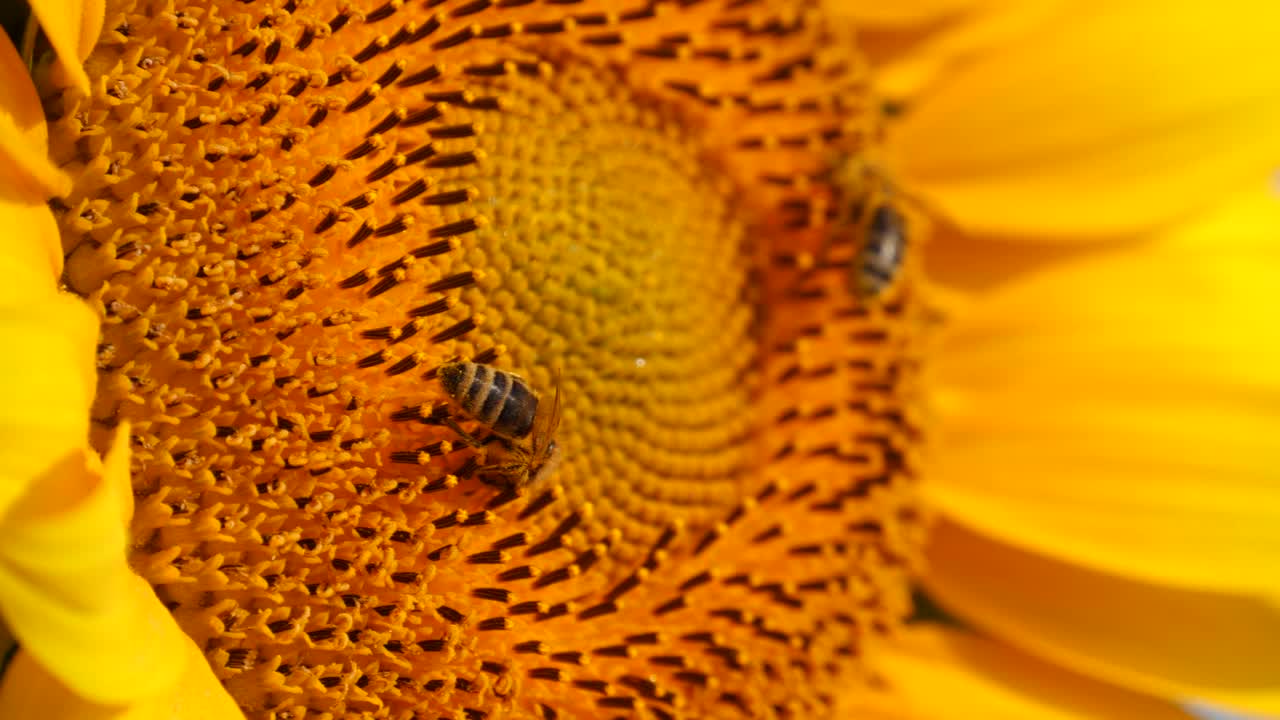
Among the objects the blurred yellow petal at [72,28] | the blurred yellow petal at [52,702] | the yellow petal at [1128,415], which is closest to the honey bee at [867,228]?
the yellow petal at [1128,415]

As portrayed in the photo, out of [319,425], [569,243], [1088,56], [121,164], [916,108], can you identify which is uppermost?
[1088,56]

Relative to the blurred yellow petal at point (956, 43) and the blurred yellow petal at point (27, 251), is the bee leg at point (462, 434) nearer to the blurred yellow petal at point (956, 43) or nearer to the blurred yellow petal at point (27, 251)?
the blurred yellow petal at point (27, 251)

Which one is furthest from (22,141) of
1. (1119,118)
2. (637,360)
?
(1119,118)

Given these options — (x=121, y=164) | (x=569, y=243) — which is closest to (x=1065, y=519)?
(x=569, y=243)

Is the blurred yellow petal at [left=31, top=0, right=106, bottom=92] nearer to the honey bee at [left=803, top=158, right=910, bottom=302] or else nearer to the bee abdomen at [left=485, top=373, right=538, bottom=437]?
the bee abdomen at [left=485, top=373, right=538, bottom=437]

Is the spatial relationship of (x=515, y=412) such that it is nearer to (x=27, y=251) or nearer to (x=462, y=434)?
(x=462, y=434)

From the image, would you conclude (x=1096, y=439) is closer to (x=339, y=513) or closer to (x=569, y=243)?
(x=569, y=243)

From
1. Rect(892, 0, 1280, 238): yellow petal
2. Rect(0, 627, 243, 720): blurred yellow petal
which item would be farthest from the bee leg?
Rect(892, 0, 1280, 238): yellow petal
